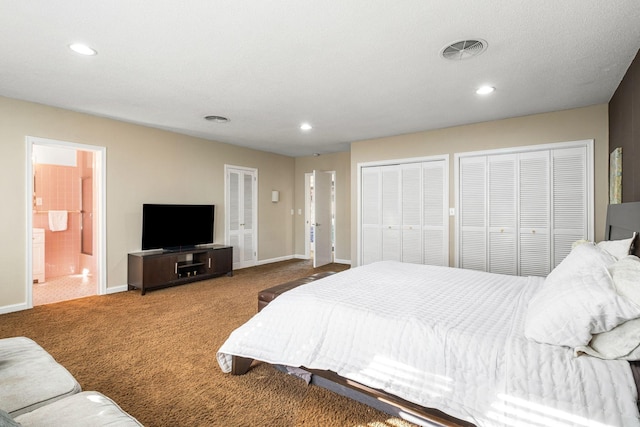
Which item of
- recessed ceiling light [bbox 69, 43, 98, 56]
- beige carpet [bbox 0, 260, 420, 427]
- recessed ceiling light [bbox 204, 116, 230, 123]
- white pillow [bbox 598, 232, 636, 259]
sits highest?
recessed ceiling light [bbox 204, 116, 230, 123]

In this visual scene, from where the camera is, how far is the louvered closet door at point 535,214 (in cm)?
414

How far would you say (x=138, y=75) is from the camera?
293cm

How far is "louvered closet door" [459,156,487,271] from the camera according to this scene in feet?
15.0

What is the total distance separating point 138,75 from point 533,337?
3568 mm

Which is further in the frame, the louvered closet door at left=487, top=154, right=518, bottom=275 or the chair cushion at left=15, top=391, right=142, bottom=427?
the louvered closet door at left=487, top=154, right=518, bottom=275

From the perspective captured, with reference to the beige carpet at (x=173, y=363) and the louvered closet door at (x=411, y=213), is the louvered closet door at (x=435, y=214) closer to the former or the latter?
the louvered closet door at (x=411, y=213)

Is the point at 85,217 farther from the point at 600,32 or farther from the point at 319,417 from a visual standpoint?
the point at 600,32

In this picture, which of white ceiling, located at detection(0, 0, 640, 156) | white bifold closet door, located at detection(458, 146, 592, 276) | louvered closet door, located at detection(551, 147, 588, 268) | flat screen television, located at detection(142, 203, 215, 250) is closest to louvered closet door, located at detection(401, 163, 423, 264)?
white bifold closet door, located at detection(458, 146, 592, 276)

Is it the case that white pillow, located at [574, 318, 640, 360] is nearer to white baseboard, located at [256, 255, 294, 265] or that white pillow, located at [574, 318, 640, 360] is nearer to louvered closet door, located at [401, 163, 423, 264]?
louvered closet door, located at [401, 163, 423, 264]

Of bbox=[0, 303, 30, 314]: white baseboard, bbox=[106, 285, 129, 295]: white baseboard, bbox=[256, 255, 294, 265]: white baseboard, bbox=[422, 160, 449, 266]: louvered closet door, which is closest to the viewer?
bbox=[0, 303, 30, 314]: white baseboard

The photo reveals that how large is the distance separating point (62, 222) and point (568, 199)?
310 inches

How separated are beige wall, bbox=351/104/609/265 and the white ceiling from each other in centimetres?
20

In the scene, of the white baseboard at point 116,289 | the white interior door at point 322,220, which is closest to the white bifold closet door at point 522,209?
the white interior door at point 322,220

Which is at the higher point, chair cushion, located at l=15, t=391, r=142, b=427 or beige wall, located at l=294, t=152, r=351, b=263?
beige wall, located at l=294, t=152, r=351, b=263
